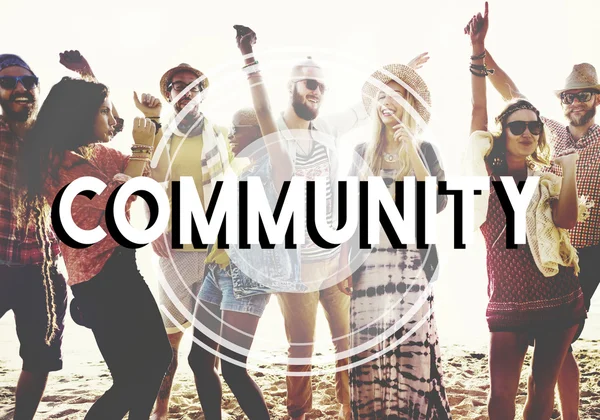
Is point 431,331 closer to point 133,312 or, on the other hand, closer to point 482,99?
point 482,99

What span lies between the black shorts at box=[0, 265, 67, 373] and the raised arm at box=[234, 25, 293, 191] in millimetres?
1530

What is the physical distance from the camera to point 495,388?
3.32m

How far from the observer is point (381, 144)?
3287 millimetres

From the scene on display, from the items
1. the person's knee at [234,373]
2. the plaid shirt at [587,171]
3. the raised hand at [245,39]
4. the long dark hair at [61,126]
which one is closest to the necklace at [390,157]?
the raised hand at [245,39]

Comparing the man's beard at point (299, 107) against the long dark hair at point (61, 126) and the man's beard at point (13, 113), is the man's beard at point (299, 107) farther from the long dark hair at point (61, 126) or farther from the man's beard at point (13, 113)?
the man's beard at point (13, 113)

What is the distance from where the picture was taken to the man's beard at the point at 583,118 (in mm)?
3789

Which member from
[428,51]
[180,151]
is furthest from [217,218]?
[428,51]

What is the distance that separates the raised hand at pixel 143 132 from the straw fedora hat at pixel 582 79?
268cm

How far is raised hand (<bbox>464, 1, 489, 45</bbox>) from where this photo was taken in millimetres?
3494

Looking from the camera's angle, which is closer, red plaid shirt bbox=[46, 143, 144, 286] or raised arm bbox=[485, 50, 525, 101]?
red plaid shirt bbox=[46, 143, 144, 286]

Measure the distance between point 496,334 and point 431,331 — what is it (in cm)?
46

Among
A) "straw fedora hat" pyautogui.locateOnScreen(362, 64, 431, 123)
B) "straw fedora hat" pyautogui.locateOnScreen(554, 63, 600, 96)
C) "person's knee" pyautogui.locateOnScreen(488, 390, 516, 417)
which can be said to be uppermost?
"straw fedora hat" pyautogui.locateOnScreen(554, 63, 600, 96)

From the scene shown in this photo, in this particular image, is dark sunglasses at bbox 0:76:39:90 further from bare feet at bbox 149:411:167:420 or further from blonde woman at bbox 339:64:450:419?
bare feet at bbox 149:411:167:420

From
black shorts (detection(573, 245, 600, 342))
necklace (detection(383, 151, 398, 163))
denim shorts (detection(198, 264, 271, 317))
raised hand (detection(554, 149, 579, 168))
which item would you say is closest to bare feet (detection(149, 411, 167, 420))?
denim shorts (detection(198, 264, 271, 317))
